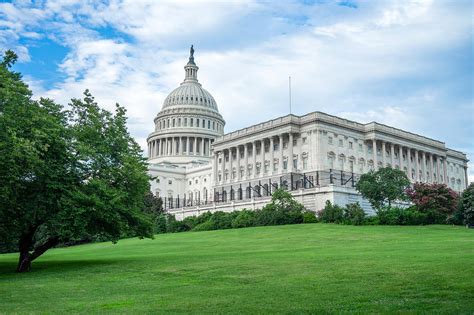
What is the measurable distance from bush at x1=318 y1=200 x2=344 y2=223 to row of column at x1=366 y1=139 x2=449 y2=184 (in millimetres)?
40299

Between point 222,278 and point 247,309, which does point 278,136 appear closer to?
point 222,278

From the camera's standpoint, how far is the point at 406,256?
2669 centimetres

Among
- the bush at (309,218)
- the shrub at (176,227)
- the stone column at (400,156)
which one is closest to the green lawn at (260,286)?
the bush at (309,218)

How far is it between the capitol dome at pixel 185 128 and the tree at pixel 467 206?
328ft

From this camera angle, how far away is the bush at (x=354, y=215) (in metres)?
62.2

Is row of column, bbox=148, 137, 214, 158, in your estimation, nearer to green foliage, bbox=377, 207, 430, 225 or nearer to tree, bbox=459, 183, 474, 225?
green foliage, bbox=377, 207, 430, 225

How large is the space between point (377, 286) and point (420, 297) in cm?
220

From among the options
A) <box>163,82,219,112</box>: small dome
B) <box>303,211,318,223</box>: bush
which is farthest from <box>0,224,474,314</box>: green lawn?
<box>163,82,219,112</box>: small dome

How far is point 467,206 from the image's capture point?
6066 centimetres

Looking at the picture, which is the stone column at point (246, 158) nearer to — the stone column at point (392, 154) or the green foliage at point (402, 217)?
Result: the stone column at point (392, 154)

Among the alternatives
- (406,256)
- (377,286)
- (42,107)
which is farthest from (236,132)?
(377,286)

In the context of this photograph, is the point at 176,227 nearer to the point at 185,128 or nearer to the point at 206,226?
the point at 206,226

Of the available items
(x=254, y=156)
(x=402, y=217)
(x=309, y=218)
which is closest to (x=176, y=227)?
(x=309, y=218)

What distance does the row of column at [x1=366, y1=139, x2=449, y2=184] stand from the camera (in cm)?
10800
